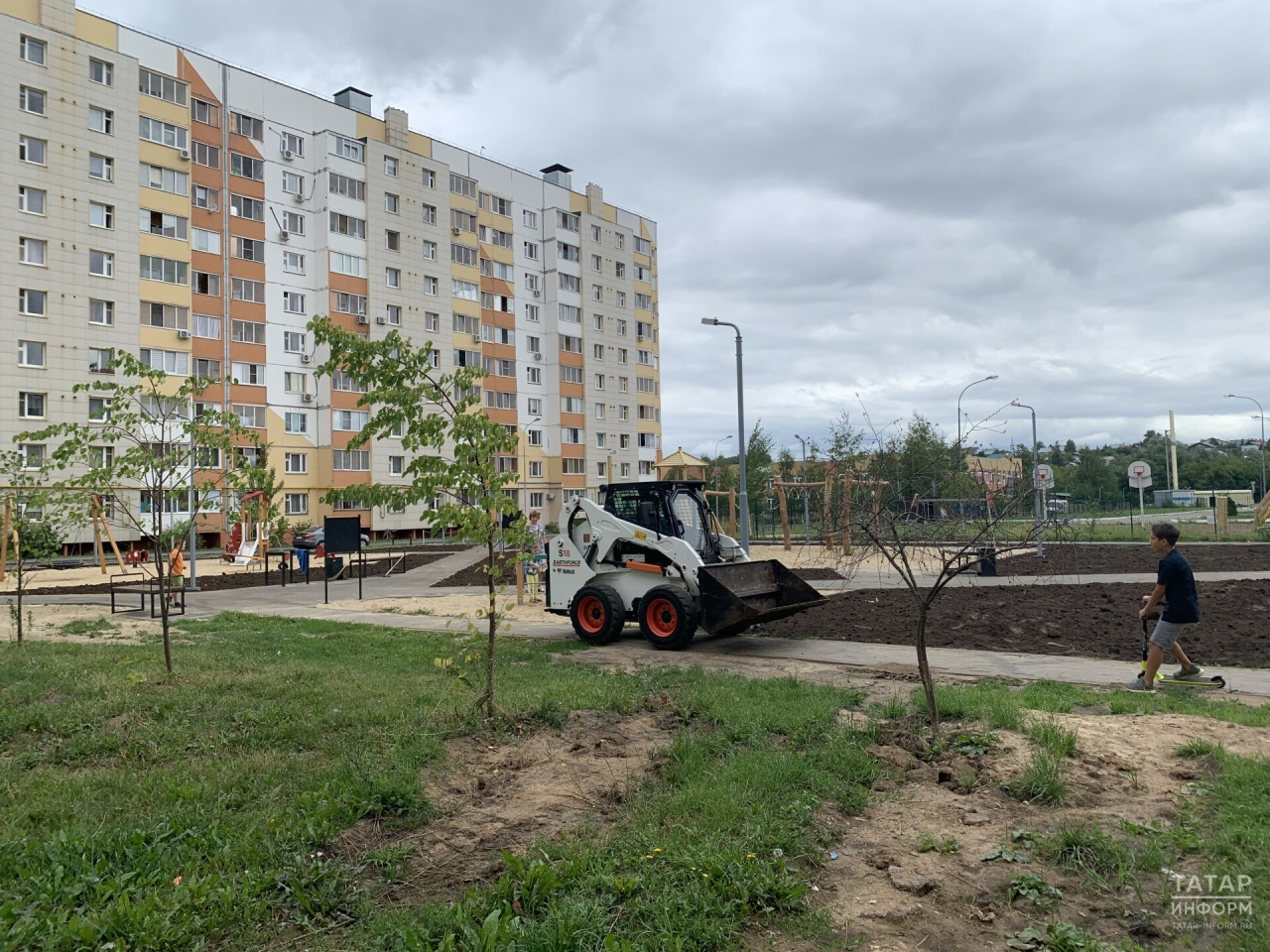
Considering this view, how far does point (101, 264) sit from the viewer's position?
137ft

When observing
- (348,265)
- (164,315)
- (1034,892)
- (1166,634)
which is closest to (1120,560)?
(1166,634)

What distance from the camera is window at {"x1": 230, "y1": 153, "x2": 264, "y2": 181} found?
47.3 m

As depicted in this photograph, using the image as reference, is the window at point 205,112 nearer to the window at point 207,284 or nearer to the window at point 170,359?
the window at point 207,284

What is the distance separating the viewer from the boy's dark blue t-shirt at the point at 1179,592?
884 centimetres

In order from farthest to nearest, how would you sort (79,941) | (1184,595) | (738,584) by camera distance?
(738,584), (1184,595), (79,941)

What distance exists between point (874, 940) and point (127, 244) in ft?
155

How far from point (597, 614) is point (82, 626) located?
910 centimetres

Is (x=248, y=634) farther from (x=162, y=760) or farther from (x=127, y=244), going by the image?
(x=127, y=244)

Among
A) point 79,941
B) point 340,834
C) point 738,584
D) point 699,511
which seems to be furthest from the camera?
point 699,511

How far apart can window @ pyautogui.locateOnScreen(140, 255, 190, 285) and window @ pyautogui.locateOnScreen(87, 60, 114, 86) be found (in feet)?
26.3

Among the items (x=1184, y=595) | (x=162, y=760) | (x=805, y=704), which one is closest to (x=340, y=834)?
(x=162, y=760)

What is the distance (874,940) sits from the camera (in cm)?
403

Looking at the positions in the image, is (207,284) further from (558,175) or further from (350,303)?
(558,175)

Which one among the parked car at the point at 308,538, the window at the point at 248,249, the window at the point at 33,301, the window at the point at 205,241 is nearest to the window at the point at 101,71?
the window at the point at 205,241
